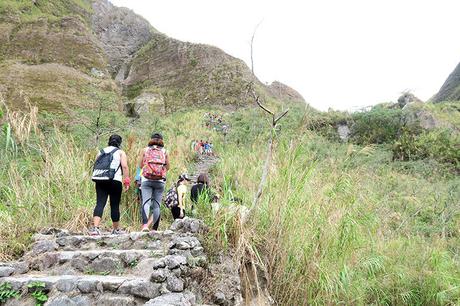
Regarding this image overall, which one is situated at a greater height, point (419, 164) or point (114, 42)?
point (114, 42)

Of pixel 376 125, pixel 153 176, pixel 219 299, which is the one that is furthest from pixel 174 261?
pixel 376 125

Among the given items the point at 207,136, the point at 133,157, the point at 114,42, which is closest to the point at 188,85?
the point at 114,42

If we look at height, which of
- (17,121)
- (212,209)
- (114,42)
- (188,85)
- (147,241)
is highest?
(114,42)

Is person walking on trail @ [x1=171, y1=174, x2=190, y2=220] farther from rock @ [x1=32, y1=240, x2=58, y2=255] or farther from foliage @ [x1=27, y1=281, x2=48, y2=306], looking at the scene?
foliage @ [x1=27, y1=281, x2=48, y2=306]

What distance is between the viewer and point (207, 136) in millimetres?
19625

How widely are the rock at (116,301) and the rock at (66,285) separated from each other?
279 mm

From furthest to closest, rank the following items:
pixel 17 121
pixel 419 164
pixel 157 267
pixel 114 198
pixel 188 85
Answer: pixel 188 85
pixel 419 164
pixel 114 198
pixel 17 121
pixel 157 267

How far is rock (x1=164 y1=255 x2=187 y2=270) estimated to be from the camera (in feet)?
11.1

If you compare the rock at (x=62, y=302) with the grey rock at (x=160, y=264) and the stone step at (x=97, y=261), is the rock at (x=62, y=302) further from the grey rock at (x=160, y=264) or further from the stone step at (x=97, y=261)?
the grey rock at (x=160, y=264)

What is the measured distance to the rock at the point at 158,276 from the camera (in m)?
3.27

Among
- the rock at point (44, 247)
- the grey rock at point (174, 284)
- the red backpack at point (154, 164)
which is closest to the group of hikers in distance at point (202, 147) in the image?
the red backpack at point (154, 164)

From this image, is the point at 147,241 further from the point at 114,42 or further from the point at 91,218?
the point at 114,42

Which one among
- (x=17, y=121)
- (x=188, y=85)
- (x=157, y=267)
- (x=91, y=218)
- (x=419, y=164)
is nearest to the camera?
(x=157, y=267)

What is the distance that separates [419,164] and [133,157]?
18.1m
